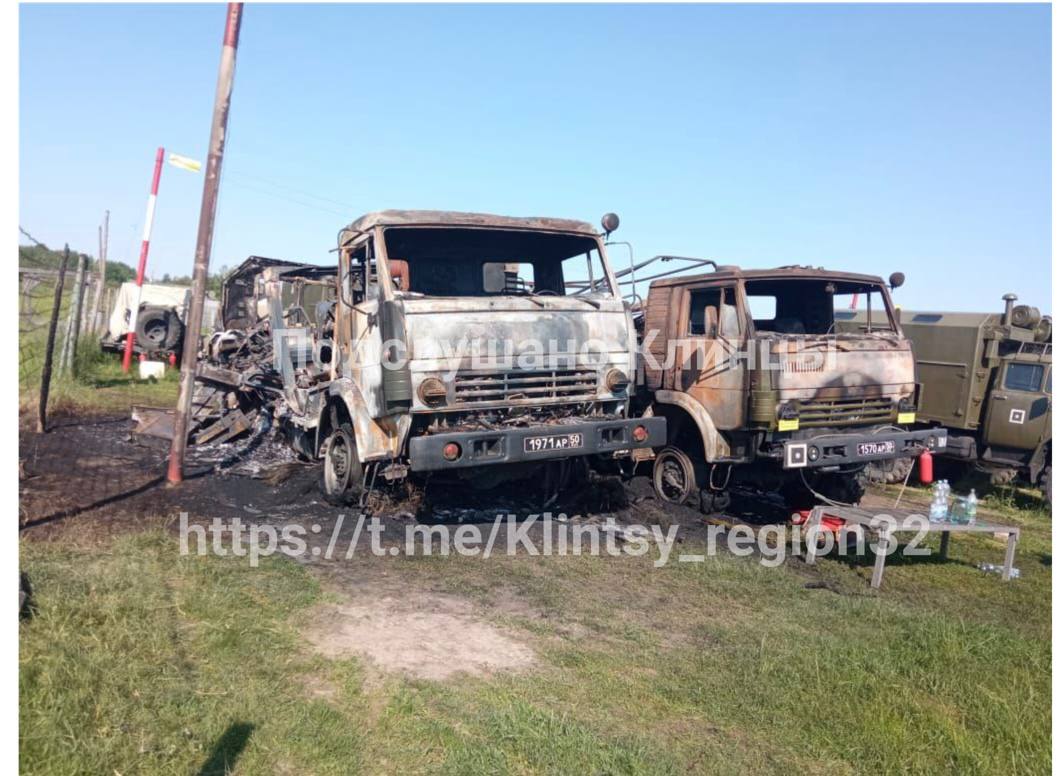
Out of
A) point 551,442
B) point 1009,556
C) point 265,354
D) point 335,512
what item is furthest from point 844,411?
point 265,354

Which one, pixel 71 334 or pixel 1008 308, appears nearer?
pixel 1008 308

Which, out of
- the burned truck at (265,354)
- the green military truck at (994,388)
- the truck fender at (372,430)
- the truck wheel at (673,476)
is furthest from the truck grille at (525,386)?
the green military truck at (994,388)

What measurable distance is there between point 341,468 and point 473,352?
1913 mm

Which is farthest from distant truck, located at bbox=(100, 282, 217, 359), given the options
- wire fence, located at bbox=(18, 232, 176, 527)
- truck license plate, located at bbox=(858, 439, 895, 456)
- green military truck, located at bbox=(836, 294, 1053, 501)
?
green military truck, located at bbox=(836, 294, 1053, 501)

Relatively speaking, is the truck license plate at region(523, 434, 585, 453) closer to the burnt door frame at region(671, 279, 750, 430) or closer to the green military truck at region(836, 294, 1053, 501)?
the burnt door frame at region(671, 279, 750, 430)

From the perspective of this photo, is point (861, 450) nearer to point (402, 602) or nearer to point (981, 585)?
point (981, 585)

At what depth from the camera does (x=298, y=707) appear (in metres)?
3.21

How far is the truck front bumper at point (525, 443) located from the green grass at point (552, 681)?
0.81 meters

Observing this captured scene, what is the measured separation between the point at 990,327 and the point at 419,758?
8350 millimetres

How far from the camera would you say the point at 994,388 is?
8.66 metres

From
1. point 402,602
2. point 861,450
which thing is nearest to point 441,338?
point 402,602

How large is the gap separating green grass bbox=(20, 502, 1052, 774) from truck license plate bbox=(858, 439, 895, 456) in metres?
1.84

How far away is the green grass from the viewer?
116 inches

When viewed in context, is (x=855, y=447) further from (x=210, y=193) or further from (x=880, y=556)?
(x=210, y=193)
